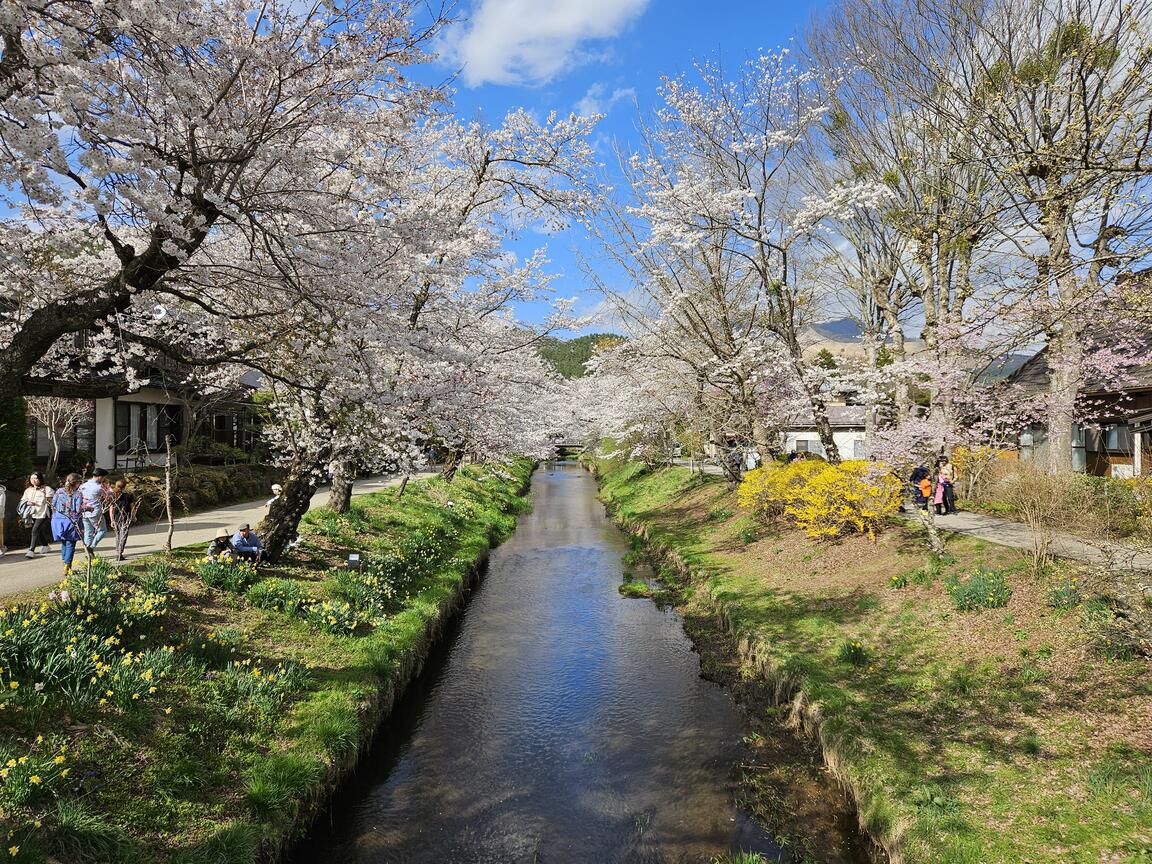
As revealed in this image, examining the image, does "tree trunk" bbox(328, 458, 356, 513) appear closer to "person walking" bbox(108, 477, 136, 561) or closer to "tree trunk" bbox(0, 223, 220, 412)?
"person walking" bbox(108, 477, 136, 561)

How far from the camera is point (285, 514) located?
11.6 m

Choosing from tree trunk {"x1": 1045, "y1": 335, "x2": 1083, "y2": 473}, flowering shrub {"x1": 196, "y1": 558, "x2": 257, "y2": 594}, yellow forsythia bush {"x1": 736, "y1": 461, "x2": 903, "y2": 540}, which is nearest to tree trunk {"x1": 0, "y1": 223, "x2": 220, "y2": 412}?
flowering shrub {"x1": 196, "y1": 558, "x2": 257, "y2": 594}

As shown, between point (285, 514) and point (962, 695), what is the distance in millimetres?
10848

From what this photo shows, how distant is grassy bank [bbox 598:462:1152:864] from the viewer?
559 centimetres

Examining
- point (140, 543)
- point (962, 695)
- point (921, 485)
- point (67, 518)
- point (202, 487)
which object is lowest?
point (962, 695)

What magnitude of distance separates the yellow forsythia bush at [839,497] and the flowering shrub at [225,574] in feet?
36.9

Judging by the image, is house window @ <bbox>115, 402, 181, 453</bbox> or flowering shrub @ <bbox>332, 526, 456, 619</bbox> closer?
flowering shrub @ <bbox>332, 526, 456, 619</bbox>

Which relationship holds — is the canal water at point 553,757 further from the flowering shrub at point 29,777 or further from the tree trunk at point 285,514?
the tree trunk at point 285,514

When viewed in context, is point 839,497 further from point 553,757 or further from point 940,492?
point 553,757

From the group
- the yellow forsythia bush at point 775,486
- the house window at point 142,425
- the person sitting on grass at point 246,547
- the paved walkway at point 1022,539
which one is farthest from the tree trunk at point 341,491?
the paved walkway at point 1022,539

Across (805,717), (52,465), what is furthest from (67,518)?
(805,717)

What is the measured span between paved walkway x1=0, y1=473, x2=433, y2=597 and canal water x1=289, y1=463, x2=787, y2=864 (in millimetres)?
5807

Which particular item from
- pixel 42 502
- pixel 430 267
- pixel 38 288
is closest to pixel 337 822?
pixel 38 288

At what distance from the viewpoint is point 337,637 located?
9.69 m
